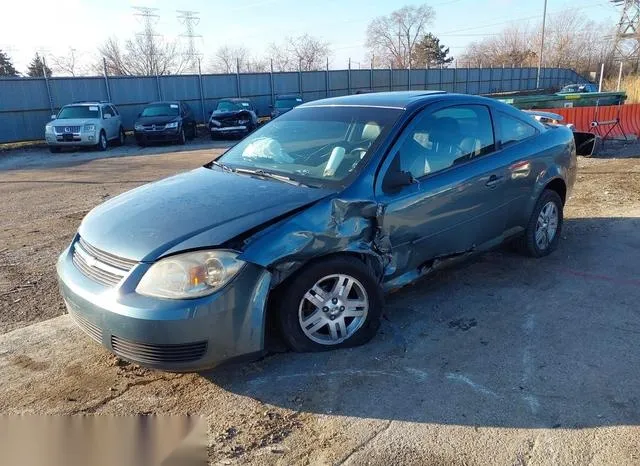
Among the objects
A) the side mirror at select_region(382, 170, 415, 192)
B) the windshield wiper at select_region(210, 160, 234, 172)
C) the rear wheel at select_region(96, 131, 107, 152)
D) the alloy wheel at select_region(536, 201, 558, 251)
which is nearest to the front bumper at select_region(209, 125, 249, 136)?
the rear wheel at select_region(96, 131, 107, 152)

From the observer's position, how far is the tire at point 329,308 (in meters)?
3.11

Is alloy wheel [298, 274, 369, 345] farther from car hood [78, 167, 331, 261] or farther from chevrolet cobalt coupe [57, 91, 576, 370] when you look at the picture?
car hood [78, 167, 331, 261]

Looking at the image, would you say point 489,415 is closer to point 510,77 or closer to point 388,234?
point 388,234

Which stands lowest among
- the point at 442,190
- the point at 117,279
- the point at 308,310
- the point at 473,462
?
the point at 473,462

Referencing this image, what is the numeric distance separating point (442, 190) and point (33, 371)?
3.00 meters

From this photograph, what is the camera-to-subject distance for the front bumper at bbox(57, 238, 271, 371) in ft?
8.98

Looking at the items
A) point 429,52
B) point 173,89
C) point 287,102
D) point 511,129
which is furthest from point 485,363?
point 429,52

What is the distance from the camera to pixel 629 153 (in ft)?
39.2

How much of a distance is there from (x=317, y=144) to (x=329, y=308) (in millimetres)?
1333

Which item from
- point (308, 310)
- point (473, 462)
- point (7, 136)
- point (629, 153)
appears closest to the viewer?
point (473, 462)

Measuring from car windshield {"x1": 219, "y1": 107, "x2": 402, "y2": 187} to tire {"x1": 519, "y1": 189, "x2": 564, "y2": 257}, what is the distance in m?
1.95

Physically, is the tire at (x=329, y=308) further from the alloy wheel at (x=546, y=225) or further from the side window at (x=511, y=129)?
the alloy wheel at (x=546, y=225)

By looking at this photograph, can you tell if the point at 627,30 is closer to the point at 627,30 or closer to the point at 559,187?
the point at 627,30

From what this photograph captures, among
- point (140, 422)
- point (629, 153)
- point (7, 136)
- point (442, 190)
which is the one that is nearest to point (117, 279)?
point (140, 422)
